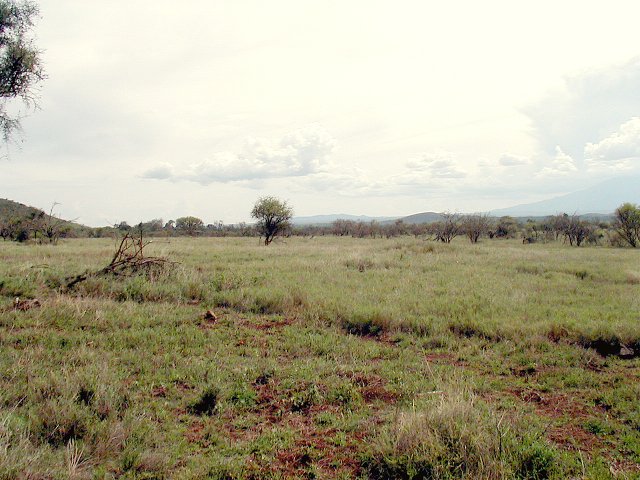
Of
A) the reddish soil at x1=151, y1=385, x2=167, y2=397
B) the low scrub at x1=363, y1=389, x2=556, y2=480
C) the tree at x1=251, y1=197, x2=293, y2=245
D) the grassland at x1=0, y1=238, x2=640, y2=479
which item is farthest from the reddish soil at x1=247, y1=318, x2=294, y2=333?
the tree at x1=251, y1=197, x2=293, y2=245

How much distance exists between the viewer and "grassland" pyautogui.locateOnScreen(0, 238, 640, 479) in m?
4.18

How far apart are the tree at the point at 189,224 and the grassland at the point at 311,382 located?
203 ft

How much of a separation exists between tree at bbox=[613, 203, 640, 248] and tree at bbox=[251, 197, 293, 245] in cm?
3420

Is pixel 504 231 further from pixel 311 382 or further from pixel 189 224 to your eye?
pixel 311 382

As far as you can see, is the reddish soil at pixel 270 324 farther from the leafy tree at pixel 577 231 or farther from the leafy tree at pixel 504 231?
the leafy tree at pixel 504 231

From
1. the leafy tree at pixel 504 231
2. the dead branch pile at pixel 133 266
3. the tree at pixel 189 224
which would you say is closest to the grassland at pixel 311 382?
the dead branch pile at pixel 133 266

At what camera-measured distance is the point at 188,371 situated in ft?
21.7

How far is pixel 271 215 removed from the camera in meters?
43.4

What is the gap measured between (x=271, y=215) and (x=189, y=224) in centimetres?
3818

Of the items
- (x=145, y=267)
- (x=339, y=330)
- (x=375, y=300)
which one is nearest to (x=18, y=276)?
(x=145, y=267)

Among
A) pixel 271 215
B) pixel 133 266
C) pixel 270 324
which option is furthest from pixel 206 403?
pixel 271 215

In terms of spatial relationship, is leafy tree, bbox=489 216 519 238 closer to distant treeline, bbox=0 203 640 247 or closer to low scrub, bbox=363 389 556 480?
distant treeline, bbox=0 203 640 247

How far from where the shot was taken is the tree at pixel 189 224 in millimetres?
73125

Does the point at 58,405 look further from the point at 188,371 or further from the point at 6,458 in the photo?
the point at 188,371
